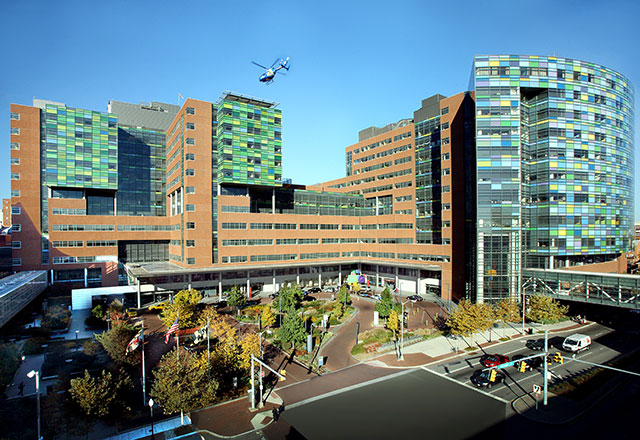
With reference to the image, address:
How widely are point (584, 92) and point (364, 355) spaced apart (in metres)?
68.1

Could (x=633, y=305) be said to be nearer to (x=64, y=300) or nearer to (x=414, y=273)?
(x=414, y=273)

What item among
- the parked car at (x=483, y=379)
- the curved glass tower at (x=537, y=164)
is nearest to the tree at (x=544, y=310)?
the curved glass tower at (x=537, y=164)

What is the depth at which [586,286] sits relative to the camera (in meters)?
57.5

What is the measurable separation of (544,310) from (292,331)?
4183 cm

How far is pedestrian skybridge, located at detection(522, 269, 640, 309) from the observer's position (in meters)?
52.0

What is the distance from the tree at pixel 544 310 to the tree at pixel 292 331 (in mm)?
39088

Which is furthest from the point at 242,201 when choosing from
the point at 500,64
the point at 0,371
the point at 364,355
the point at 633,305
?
the point at 633,305

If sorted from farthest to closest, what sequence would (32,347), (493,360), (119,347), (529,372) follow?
(32,347) → (493,360) → (119,347) → (529,372)

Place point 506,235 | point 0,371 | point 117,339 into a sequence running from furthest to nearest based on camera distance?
point 506,235, point 117,339, point 0,371

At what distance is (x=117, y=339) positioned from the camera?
41156mm

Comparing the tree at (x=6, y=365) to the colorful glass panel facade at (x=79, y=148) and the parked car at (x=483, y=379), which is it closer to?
the parked car at (x=483, y=379)

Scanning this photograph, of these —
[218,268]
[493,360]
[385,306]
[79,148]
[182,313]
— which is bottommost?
[493,360]

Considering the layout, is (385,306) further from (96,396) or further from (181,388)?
(96,396)

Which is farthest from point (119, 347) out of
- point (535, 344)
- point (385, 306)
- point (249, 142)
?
point (249, 142)
